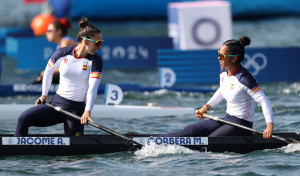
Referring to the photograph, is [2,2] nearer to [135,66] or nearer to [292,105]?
[135,66]

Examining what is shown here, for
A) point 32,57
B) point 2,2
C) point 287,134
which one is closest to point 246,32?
point 32,57

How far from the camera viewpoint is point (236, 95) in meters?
7.50

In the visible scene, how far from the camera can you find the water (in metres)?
7.22

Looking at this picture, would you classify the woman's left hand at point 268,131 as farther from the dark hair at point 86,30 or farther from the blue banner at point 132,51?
the blue banner at point 132,51

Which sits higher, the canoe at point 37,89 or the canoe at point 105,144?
the canoe at point 37,89

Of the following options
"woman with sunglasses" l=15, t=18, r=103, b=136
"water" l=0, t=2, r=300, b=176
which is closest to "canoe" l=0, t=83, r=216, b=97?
"water" l=0, t=2, r=300, b=176

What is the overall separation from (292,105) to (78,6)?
1691 cm

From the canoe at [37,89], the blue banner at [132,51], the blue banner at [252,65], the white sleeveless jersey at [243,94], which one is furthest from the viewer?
the blue banner at [132,51]

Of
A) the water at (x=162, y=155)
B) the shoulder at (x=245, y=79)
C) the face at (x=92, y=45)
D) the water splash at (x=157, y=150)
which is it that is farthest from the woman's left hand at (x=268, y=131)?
the face at (x=92, y=45)

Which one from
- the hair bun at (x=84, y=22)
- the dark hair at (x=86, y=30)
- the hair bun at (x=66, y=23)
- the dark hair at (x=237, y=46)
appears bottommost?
the dark hair at (x=237, y=46)

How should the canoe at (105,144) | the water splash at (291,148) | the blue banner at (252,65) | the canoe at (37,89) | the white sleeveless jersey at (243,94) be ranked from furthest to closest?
the blue banner at (252,65), the canoe at (37,89), the water splash at (291,148), the canoe at (105,144), the white sleeveless jersey at (243,94)

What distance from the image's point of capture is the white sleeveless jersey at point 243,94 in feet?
24.0

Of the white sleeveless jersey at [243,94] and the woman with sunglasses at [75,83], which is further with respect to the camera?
the woman with sunglasses at [75,83]

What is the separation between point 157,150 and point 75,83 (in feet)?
3.80
